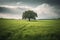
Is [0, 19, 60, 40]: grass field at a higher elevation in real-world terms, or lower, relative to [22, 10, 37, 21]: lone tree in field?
Answer: lower

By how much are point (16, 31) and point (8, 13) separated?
55 centimetres

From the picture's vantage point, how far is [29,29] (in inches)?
143

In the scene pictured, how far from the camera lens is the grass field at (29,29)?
3.52 meters

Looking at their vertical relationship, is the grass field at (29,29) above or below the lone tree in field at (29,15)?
below

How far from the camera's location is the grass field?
352 cm

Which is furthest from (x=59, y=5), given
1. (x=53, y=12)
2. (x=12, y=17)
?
(x=12, y=17)

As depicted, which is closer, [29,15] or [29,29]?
[29,29]

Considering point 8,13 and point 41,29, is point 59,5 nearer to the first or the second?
point 41,29

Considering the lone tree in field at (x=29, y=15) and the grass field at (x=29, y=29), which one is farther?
the lone tree in field at (x=29, y=15)

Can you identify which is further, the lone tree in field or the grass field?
the lone tree in field

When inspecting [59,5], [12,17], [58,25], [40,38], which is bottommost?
[40,38]

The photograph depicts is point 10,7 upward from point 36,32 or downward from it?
upward

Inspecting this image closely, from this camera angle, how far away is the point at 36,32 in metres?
3.58

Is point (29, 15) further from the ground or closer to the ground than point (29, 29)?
further from the ground
